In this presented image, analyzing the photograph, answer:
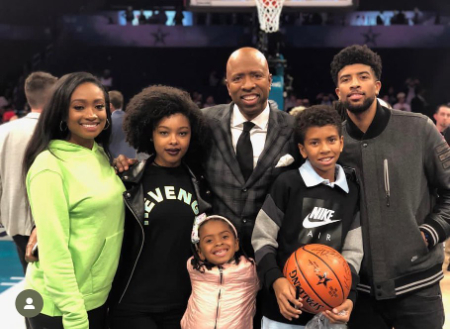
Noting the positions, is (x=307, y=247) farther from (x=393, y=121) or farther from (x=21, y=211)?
(x=21, y=211)

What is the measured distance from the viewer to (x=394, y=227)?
2.52 m

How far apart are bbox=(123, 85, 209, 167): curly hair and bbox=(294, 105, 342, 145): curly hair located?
55 cm

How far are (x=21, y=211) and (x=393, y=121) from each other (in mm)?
2647

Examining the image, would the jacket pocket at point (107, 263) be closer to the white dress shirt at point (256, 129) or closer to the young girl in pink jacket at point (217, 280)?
the young girl in pink jacket at point (217, 280)

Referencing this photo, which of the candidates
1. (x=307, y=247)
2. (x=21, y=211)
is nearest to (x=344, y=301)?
(x=307, y=247)

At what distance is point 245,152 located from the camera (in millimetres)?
2703

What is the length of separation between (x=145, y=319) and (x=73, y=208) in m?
0.67

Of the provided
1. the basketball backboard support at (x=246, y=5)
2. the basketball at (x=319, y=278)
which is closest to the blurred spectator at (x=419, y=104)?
the basketball backboard support at (x=246, y=5)

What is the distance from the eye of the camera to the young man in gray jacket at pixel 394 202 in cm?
252

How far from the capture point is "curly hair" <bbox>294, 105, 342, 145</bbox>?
2.41 metres

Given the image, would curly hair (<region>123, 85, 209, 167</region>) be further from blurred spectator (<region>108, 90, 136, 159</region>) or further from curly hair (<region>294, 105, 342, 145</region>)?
blurred spectator (<region>108, 90, 136, 159</region>)

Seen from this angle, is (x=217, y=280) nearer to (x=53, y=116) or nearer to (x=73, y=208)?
(x=73, y=208)

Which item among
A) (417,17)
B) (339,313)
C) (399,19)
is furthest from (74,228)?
(417,17)

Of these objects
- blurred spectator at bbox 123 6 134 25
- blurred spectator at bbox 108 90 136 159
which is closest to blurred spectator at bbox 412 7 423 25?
blurred spectator at bbox 123 6 134 25
